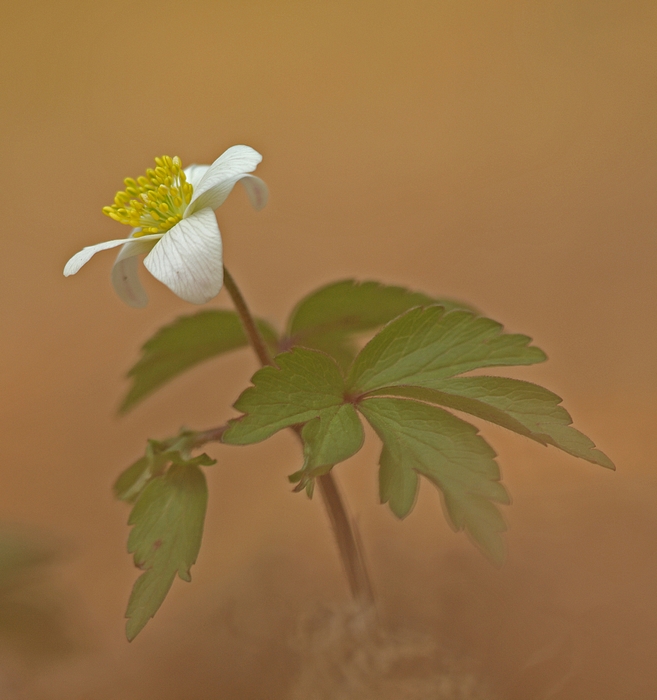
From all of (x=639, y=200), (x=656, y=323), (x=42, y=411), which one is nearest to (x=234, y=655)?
(x=42, y=411)

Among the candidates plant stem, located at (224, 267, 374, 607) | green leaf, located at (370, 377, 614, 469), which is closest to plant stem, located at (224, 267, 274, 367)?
plant stem, located at (224, 267, 374, 607)

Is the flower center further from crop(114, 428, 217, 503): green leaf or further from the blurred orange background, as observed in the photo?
→ the blurred orange background

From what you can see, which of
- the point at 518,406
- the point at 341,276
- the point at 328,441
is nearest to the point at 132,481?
the point at 328,441

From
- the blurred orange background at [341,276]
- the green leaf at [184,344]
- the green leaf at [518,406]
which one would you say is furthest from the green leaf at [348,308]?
Result: the blurred orange background at [341,276]

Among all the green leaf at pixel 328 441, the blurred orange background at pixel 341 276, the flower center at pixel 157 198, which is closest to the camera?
the green leaf at pixel 328 441

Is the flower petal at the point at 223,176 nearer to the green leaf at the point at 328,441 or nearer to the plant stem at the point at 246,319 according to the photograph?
the plant stem at the point at 246,319
